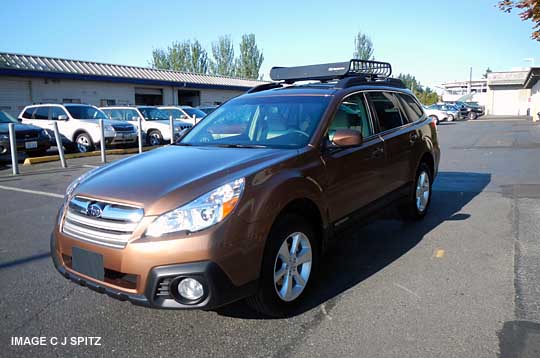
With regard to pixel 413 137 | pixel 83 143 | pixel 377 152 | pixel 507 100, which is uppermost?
pixel 507 100

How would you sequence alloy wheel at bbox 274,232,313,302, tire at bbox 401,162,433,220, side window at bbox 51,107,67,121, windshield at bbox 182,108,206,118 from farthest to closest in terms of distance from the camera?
1. windshield at bbox 182,108,206,118
2. side window at bbox 51,107,67,121
3. tire at bbox 401,162,433,220
4. alloy wheel at bbox 274,232,313,302

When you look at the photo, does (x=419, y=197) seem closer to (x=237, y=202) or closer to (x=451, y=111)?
(x=237, y=202)

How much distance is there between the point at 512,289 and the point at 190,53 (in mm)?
62925

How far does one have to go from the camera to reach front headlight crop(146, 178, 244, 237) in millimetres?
2678

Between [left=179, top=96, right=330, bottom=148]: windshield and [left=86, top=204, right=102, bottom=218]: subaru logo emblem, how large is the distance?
4.53 ft

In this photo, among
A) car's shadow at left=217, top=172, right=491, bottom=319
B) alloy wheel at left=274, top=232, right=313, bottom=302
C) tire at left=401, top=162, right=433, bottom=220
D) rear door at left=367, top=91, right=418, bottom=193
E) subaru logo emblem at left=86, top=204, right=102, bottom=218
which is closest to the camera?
subaru logo emblem at left=86, top=204, right=102, bottom=218

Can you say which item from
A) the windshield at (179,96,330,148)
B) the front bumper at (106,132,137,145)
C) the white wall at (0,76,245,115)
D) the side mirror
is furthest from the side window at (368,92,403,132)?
the white wall at (0,76,245,115)

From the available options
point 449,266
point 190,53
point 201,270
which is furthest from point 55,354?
point 190,53

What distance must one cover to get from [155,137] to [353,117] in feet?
47.0

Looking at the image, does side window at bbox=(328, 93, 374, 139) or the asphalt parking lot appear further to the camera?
side window at bbox=(328, 93, 374, 139)

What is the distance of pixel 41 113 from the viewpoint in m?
15.4

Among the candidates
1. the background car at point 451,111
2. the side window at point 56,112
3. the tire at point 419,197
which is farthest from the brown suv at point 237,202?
the background car at point 451,111

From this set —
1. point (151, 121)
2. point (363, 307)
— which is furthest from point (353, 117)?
point (151, 121)

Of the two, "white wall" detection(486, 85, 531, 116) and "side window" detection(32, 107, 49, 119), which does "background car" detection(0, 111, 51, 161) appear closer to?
"side window" detection(32, 107, 49, 119)
